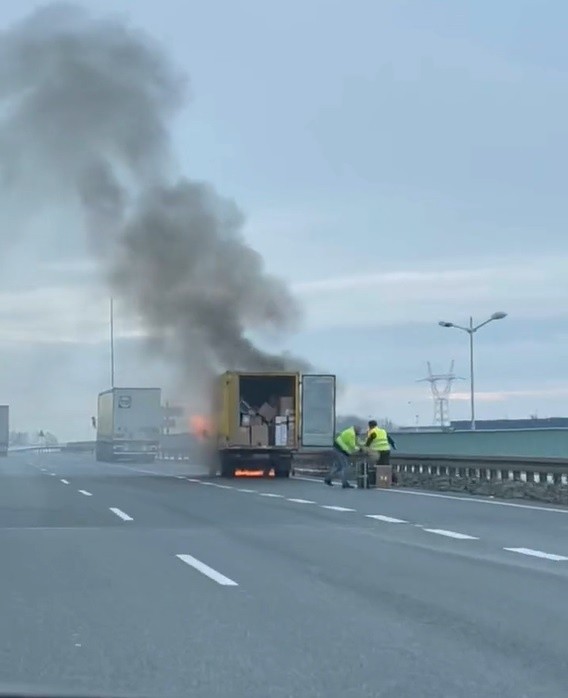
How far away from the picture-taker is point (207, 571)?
42.9 feet

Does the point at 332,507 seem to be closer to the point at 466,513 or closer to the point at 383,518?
the point at 466,513

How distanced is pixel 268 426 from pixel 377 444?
735 cm

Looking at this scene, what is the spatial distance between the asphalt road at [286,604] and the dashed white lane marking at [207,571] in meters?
0.04

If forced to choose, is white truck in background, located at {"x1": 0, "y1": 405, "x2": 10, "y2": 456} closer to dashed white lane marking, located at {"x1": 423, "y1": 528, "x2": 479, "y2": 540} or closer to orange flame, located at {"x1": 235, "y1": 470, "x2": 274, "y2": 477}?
orange flame, located at {"x1": 235, "y1": 470, "x2": 274, "y2": 477}

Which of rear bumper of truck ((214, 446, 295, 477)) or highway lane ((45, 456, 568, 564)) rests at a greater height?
rear bumper of truck ((214, 446, 295, 477))

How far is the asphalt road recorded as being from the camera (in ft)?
25.5

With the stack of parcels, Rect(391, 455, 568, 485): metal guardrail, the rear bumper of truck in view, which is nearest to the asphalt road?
Rect(391, 455, 568, 485): metal guardrail

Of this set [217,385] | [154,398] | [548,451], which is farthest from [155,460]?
[548,451]

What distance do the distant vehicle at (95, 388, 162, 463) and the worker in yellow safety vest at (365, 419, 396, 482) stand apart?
31.9 meters

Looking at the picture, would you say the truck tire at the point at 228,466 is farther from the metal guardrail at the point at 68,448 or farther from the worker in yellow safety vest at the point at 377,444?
the metal guardrail at the point at 68,448

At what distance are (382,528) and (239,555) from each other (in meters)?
4.17

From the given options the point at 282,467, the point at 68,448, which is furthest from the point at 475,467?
the point at 68,448

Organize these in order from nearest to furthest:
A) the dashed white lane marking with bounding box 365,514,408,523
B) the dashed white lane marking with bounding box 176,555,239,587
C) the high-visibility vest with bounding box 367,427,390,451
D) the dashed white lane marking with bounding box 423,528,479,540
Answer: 1. the dashed white lane marking with bounding box 176,555,239,587
2. the dashed white lane marking with bounding box 423,528,479,540
3. the dashed white lane marking with bounding box 365,514,408,523
4. the high-visibility vest with bounding box 367,427,390,451

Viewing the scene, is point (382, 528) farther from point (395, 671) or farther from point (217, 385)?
point (217, 385)
